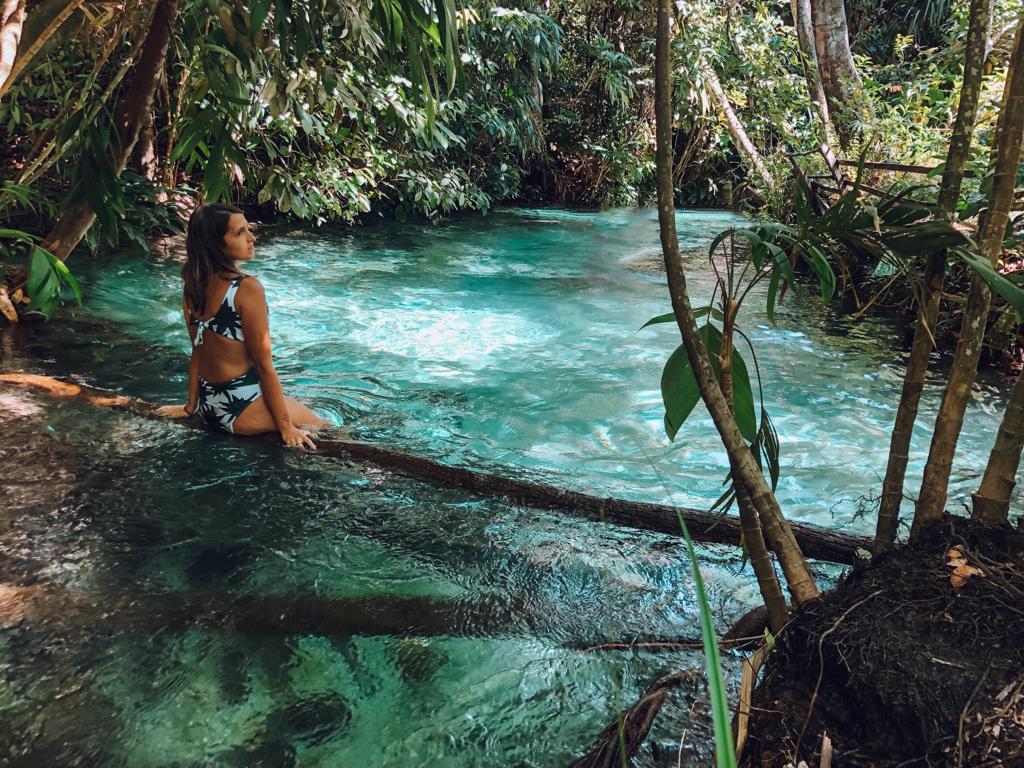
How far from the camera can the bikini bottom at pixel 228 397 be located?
3.69m

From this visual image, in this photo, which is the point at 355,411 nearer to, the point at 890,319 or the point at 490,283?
the point at 490,283

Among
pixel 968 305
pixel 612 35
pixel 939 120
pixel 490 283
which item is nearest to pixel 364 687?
pixel 968 305

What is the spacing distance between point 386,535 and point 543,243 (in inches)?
348

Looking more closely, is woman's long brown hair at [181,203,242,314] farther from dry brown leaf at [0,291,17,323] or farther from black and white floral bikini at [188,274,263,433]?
dry brown leaf at [0,291,17,323]

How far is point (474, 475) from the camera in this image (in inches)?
124

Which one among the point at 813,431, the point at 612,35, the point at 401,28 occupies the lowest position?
→ the point at 813,431

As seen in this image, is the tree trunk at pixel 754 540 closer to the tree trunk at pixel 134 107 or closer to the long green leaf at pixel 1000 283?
the long green leaf at pixel 1000 283

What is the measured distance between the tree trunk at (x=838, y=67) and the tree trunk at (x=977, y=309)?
7580 millimetres

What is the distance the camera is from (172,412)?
13.0 feet

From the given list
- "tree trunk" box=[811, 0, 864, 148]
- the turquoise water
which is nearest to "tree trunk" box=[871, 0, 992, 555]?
the turquoise water

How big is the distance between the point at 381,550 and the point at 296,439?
1.00m

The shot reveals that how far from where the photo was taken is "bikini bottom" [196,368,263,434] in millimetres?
3686

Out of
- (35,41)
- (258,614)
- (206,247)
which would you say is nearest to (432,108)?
(206,247)

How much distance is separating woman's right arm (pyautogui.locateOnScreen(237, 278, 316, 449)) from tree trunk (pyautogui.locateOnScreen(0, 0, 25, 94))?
1.46 meters
